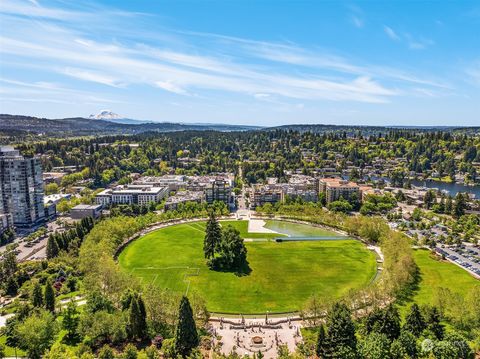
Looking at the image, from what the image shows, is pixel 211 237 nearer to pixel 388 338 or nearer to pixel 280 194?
pixel 388 338

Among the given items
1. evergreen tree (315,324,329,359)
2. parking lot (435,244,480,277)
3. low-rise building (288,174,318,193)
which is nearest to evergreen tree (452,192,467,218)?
parking lot (435,244,480,277)

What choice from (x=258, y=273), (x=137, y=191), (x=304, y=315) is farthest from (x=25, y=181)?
(x=304, y=315)

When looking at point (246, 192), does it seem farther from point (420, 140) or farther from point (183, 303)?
point (420, 140)

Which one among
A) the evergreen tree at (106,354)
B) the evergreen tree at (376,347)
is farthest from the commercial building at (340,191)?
the evergreen tree at (106,354)

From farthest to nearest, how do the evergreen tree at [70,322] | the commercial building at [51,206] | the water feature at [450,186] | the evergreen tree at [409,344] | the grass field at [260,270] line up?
the water feature at [450,186] → the commercial building at [51,206] → the grass field at [260,270] → the evergreen tree at [70,322] → the evergreen tree at [409,344]

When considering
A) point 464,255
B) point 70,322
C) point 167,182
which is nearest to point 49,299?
point 70,322

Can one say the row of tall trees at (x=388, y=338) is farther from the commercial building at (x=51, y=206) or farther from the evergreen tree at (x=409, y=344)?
the commercial building at (x=51, y=206)

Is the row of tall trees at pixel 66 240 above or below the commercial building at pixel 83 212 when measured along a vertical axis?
above
